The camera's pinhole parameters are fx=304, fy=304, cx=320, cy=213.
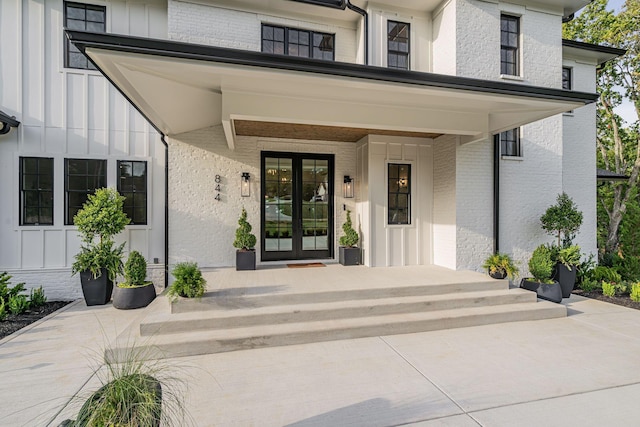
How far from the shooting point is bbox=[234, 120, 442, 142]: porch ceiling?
623 centimetres

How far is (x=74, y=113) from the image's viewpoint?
21.7ft

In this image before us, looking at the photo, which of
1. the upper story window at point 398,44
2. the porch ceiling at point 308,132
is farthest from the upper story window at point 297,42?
the porch ceiling at point 308,132

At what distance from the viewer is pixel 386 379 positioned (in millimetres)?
3252

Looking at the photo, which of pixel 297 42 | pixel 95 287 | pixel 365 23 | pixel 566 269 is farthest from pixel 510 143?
pixel 95 287

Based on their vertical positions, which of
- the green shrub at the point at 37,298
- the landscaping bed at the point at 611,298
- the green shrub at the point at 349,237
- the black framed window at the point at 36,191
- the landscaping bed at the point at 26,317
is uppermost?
the black framed window at the point at 36,191

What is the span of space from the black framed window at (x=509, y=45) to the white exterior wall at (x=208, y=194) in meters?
5.75

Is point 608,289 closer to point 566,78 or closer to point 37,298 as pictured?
point 566,78

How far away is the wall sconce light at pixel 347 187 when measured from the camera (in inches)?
300

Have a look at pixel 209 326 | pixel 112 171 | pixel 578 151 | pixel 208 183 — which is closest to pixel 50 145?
pixel 112 171

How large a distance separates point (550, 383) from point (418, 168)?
502cm

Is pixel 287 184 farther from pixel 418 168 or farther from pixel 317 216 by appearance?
pixel 418 168

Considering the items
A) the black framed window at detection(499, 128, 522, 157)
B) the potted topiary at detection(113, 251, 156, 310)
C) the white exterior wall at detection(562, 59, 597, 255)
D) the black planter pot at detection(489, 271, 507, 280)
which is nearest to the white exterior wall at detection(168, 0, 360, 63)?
the black framed window at detection(499, 128, 522, 157)

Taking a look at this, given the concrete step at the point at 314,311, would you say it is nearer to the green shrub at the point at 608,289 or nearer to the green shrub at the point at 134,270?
the green shrub at the point at 134,270

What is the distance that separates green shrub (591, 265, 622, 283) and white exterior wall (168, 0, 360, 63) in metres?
7.96
